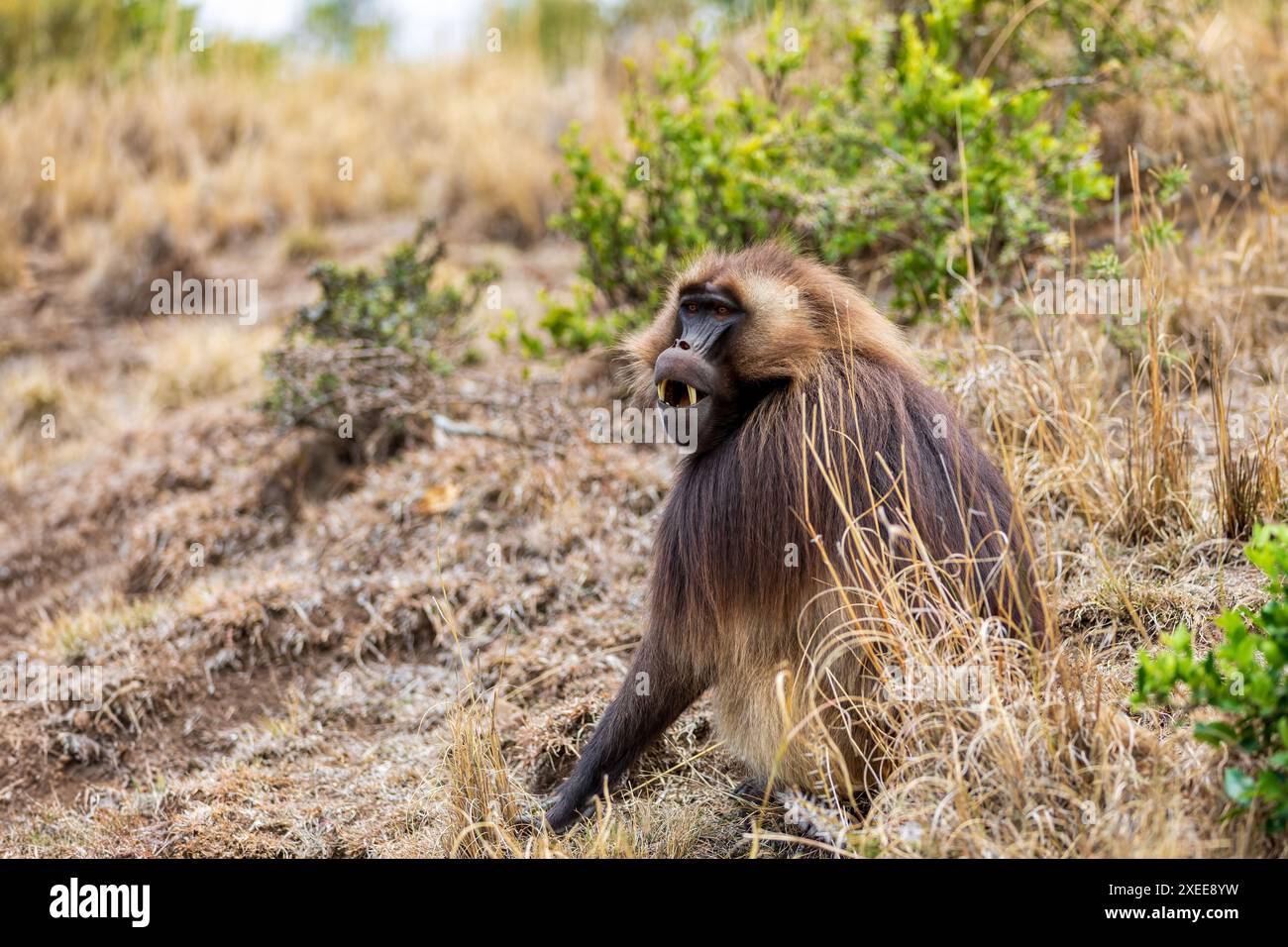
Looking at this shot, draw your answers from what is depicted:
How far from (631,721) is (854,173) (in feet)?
10.5

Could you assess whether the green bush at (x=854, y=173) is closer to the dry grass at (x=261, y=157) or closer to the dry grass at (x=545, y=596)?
the dry grass at (x=545, y=596)

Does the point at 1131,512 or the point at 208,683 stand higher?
the point at 1131,512

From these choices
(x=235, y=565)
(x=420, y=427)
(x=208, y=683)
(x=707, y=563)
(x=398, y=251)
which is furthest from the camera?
(x=398, y=251)

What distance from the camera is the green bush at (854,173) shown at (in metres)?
5.02

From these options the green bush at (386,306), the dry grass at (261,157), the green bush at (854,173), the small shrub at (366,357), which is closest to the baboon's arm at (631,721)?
the green bush at (854,173)

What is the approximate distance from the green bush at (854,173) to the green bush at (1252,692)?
2519mm

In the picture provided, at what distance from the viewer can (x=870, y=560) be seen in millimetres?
2877

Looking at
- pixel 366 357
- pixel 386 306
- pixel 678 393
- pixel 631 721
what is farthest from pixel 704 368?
pixel 386 306

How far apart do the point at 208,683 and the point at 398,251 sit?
2.74 metres

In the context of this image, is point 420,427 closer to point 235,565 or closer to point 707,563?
point 235,565

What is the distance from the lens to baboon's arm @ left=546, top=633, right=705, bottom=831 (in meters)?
3.25

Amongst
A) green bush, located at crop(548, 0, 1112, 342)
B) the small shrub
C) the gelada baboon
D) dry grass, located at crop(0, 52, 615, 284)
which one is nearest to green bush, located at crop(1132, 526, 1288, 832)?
the gelada baboon

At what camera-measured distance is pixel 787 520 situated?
3.04m

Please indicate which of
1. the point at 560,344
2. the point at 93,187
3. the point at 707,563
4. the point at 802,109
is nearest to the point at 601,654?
the point at 707,563
